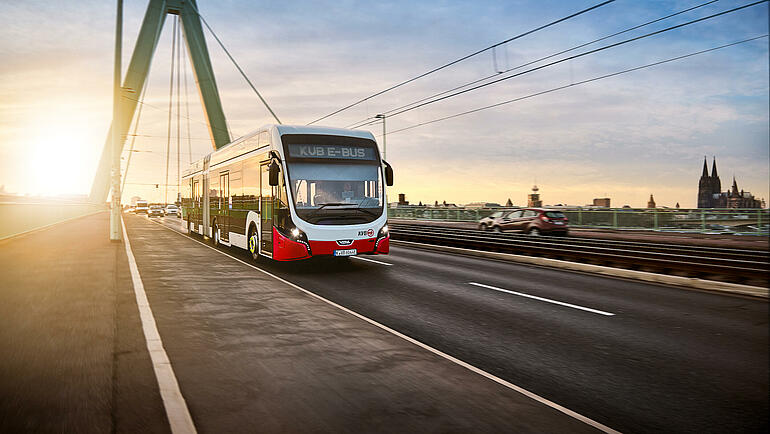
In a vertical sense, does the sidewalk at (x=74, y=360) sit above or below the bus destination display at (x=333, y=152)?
below

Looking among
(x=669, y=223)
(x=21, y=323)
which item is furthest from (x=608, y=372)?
(x=669, y=223)

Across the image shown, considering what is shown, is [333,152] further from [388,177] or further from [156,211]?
[156,211]

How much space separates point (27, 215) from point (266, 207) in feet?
67.3

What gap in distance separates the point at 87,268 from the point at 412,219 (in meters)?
41.2

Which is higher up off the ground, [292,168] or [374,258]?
[292,168]

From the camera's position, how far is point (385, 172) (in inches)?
510

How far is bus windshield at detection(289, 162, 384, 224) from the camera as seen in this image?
11.7 m

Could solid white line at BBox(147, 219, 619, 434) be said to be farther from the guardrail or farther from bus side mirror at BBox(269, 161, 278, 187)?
the guardrail

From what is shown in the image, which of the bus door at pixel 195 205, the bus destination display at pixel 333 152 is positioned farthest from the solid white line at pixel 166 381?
the bus door at pixel 195 205

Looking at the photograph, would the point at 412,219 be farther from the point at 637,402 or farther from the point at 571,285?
the point at 637,402

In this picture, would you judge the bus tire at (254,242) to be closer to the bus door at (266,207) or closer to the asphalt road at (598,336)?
the bus door at (266,207)

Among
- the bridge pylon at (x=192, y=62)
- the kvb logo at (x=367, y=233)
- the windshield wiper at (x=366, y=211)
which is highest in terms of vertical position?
the bridge pylon at (x=192, y=62)

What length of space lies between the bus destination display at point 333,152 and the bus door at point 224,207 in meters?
4.82

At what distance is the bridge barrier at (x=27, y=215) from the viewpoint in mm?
22094
